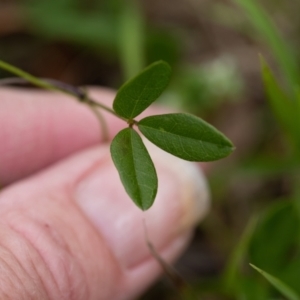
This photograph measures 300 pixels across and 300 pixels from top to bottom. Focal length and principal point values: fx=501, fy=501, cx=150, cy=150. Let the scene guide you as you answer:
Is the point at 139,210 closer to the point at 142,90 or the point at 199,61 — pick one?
the point at 142,90

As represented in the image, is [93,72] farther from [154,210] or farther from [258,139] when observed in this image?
[154,210]

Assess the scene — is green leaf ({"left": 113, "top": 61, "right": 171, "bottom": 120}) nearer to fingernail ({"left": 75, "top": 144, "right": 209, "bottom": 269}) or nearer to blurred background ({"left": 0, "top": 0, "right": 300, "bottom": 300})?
fingernail ({"left": 75, "top": 144, "right": 209, "bottom": 269})

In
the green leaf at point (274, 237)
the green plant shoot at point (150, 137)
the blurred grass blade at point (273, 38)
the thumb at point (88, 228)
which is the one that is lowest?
the thumb at point (88, 228)

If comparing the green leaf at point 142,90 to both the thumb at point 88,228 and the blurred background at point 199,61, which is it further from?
the blurred background at point 199,61

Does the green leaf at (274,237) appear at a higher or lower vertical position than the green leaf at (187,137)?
lower

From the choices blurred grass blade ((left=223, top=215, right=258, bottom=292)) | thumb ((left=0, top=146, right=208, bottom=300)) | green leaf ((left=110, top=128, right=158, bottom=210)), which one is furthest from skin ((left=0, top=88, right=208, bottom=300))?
green leaf ((left=110, top=128, right=158, bottom=210))

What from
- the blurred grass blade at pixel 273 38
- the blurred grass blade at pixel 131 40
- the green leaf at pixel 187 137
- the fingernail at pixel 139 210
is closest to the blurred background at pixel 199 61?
the blurred grass blade at pixel 131 40

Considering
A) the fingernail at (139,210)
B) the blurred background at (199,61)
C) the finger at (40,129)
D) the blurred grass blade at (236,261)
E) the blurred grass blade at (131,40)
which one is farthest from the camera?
the blurred grass blade at (131,40)
